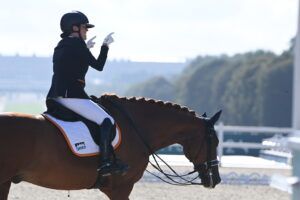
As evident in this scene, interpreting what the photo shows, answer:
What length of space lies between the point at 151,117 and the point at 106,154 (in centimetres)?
90

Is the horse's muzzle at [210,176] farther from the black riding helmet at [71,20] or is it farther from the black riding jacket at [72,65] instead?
the black riding helmet at [71,20]

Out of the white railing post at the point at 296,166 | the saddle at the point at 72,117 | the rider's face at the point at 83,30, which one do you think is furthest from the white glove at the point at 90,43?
the white railing post at the point at 296,166

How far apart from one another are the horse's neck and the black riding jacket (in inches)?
23.5

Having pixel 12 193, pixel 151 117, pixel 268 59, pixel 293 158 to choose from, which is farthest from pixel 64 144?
pixel 268 59

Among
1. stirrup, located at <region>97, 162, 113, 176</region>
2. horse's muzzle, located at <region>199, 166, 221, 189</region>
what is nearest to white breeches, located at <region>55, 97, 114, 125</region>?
stirrup, located at <region>97, 162, 113, 176</region>

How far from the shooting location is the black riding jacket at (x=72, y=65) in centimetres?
721

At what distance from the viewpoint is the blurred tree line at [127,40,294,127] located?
4816cm

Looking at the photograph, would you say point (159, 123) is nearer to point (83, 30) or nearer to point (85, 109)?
point (85, 109)

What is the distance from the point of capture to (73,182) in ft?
23.4

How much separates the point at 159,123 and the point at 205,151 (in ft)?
1.86

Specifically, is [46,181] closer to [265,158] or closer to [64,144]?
[64,144]

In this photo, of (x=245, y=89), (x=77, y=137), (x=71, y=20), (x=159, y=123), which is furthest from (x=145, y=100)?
(x=245, y=89)

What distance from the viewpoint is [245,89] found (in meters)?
55.7

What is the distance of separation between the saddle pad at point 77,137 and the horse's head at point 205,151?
127 centimetres
